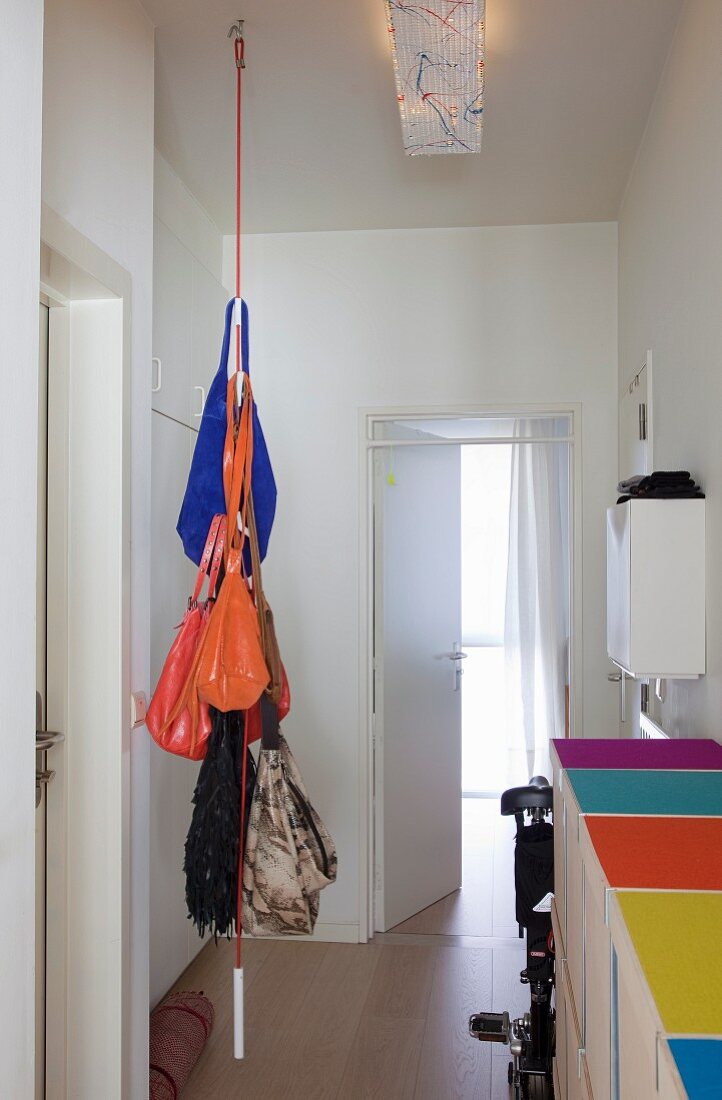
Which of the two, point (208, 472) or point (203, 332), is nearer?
point (208, 472)

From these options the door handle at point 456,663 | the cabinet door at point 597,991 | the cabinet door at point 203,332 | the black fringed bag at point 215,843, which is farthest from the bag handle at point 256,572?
the door handle at point 456,663

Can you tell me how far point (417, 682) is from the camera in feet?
13.0

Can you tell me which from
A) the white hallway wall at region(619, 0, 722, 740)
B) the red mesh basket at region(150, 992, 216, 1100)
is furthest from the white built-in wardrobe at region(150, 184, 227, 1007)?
the white hallway wall at region(619, 0, 722, 740)

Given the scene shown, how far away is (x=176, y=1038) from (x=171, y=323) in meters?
2.17

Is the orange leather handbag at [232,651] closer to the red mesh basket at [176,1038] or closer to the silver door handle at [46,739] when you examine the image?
the silver door handle at [46,739]

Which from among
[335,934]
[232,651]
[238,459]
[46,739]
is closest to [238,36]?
[238,459]

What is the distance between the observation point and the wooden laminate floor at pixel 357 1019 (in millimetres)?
2570

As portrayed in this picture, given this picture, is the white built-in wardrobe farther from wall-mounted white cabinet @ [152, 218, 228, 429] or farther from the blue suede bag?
the blue suede bag

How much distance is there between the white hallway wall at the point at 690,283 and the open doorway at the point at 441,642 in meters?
1.10

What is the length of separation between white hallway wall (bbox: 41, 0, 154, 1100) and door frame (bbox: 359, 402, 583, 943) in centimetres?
155

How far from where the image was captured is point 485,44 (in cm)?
238

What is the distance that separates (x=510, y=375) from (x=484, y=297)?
0.33 m

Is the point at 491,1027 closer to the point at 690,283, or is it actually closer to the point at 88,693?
the point at 88,693

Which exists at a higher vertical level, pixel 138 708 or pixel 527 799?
pixel 138 708
